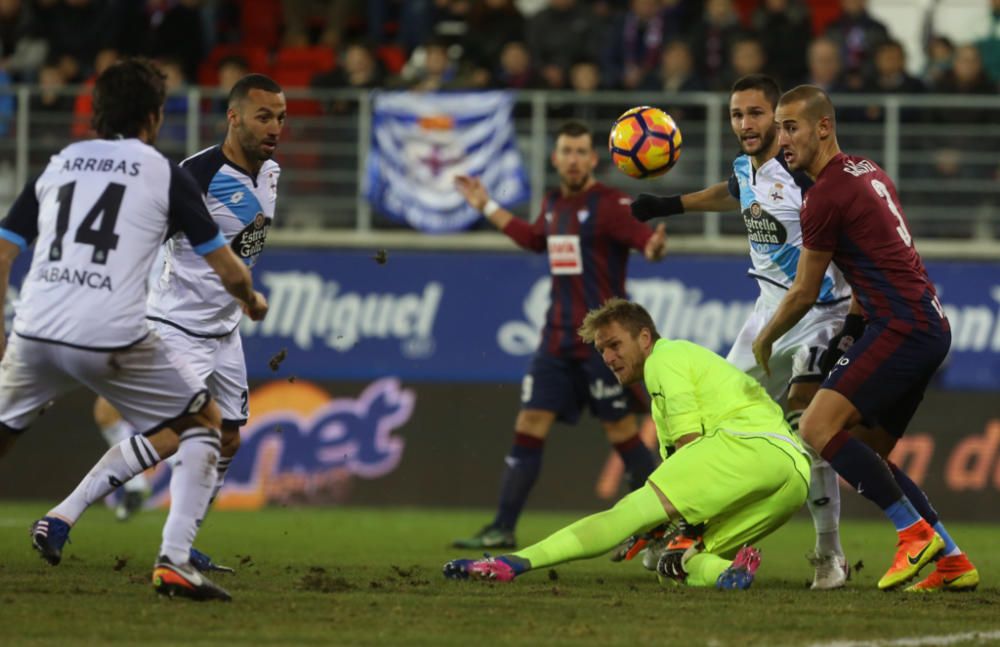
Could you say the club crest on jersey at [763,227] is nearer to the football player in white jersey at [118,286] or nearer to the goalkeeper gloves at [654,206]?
the goalkeeper gloves at [654,206]

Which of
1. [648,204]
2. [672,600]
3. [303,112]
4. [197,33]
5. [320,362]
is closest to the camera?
[672,600]

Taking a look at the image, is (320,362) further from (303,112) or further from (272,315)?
(303,112)

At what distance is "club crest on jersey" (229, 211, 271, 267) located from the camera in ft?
27.8

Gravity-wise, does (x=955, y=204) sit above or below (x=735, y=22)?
below

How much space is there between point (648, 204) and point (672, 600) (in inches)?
111

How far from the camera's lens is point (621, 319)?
26.7 ft

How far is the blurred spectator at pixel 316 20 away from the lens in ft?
57.0

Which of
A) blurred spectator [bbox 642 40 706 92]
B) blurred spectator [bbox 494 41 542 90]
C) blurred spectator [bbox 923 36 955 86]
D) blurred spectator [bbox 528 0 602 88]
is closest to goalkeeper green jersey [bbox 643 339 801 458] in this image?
blurred spectator [bbox 642 40 706 92]

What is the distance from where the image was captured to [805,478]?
7.96m

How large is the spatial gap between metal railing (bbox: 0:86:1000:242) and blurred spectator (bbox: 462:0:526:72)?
1212mm

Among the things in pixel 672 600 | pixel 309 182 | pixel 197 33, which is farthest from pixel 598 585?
pixel 197 33

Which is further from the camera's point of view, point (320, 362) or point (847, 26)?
point (847, 26)

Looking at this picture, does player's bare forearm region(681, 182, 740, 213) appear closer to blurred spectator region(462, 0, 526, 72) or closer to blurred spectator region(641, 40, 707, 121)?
blurred spectator region(641, 40, 707, 121)

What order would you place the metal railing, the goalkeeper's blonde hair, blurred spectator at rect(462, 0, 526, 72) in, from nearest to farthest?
the goalkeeper's blonde hair < the metal railing < blurred spectator at rect(462, 0, 526, 72)
